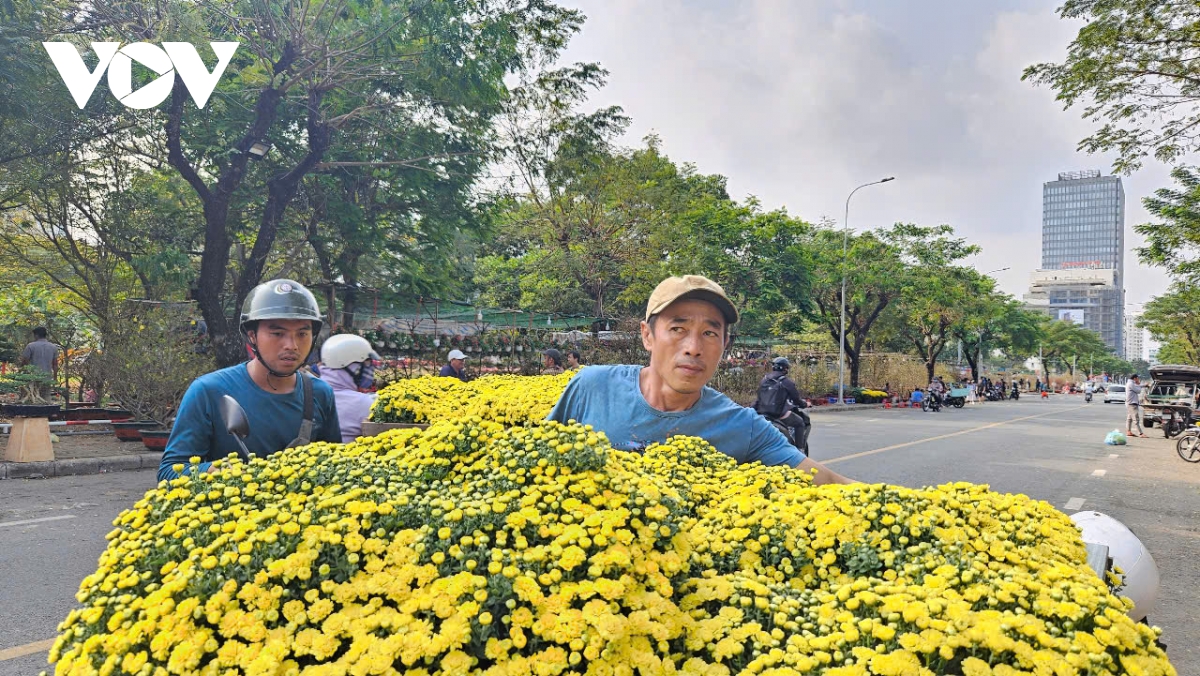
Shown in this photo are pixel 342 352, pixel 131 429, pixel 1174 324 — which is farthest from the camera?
pixel 1174 324

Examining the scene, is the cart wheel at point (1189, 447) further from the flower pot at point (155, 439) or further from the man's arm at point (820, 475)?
the flower pot at point (155, 439)

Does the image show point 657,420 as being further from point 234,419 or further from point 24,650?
point 24,650

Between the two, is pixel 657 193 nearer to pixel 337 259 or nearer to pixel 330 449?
pixel 337 259

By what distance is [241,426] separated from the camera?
1.97 m

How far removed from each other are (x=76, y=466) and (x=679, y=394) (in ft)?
27.7

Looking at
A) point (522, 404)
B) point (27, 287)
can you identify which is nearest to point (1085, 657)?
point (522, 404)

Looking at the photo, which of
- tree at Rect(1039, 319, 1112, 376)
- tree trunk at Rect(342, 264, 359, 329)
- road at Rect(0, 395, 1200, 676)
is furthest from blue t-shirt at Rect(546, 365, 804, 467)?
tree at Rect(1039, 319, 1112, 376)

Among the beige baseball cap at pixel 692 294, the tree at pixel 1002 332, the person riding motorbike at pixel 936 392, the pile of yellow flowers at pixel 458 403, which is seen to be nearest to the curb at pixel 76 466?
the pile of yellow flowers at pixel 458 403

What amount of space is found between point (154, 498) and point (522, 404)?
10.3ft

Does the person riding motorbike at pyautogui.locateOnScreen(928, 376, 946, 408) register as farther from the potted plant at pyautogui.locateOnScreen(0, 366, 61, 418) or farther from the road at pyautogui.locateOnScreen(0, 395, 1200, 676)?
the potted plant at pyautogui.locateOnScreen(0, 366, 61, 418)

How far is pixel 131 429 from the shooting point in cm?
1004

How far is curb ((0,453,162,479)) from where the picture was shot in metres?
7.84

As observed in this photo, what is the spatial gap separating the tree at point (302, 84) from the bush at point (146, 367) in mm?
919

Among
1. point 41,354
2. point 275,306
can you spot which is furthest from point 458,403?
point 41,354
